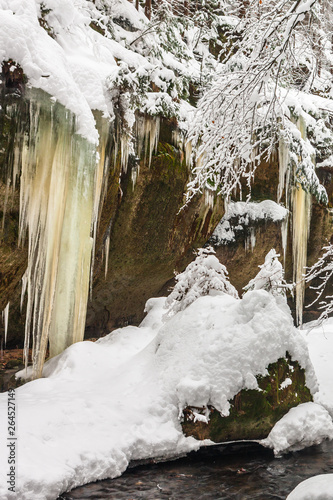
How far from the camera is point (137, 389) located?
5742 mm

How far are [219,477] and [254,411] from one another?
46.3 inches

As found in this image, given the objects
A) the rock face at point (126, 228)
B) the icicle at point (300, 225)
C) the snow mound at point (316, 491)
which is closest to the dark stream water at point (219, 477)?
the snow mound at point (316, 491)

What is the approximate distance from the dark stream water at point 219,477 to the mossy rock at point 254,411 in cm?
22

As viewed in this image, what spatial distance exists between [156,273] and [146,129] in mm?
3796

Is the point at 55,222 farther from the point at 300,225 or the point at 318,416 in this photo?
the point at 300,225

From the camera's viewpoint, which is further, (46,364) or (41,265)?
(46,364)

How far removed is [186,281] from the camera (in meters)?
7.39

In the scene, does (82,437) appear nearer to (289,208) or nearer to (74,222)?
(74,222)

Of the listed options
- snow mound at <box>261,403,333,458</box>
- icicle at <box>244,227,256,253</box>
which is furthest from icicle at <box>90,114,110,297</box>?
icicle at <box>244,227,256,253</box>

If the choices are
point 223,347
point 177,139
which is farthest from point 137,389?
point 177,139

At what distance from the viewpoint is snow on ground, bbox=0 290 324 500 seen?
4320mm

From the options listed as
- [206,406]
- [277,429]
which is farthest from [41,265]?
[277,429]

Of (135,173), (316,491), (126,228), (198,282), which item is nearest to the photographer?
(316,491)

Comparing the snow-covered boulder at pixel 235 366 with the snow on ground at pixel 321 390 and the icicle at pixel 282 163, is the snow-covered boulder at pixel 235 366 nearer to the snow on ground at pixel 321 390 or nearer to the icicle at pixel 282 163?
the snow on ground at pixel 321 390
